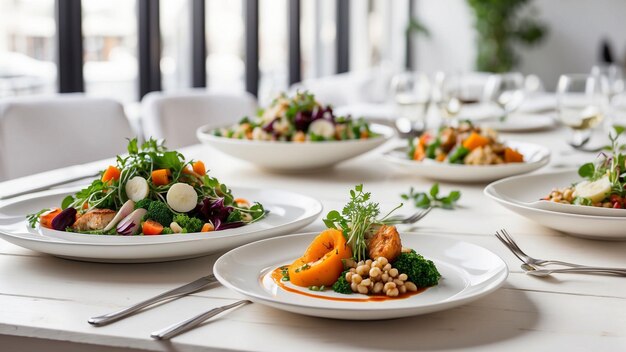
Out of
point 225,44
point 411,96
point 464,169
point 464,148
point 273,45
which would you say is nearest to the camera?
point 464,169

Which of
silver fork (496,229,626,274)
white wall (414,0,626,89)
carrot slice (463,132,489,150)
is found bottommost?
silver fork (496,229,626,274)

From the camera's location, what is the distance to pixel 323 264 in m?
0.97

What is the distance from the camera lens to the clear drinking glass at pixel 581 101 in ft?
7.82

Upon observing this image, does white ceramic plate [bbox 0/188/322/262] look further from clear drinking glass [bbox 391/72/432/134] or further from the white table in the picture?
clear drinking glass [bbox 391/72/432/134]

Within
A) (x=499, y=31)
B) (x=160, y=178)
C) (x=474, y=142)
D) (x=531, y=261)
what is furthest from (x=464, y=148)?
(x=499, y=31)

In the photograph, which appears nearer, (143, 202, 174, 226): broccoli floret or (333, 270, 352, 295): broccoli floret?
(333, 270, 352, 295): broccoli floret

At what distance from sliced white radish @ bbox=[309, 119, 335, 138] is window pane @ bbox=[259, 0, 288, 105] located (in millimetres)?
4322

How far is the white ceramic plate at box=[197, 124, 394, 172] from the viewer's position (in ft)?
6.28

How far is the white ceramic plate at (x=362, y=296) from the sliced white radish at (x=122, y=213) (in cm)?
21

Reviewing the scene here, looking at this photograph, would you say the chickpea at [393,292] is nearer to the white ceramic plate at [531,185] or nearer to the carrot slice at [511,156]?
the white ceramic plate at [531,185]

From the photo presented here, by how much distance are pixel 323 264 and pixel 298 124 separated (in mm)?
1066

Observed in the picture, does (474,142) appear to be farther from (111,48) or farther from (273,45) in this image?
(273,45)

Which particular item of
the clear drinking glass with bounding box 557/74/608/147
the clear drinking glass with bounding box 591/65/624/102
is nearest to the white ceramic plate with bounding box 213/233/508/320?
the clear drinking glass with bounding box 557/74/608/147

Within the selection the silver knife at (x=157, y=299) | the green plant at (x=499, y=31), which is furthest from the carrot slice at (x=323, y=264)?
the green plant at (x=499, y=31)
